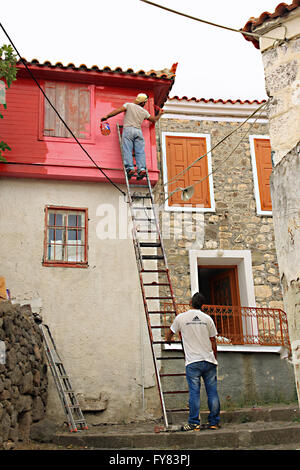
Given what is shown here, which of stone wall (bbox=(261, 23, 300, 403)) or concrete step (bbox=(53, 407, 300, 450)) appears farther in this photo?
concrete step (bbox=(53, 407, 300, 450))

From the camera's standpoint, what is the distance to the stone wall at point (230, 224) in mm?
10156

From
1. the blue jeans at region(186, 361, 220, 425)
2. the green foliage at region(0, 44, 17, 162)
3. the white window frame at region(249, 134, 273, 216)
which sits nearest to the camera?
the blue jeans at region(186, 361, 220, 425)

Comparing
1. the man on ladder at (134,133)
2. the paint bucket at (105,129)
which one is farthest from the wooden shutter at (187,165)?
the paint bucket at (105,129)

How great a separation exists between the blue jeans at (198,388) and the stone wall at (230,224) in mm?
3782

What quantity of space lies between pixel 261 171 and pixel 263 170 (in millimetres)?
53

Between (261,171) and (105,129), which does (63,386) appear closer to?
(105,129)

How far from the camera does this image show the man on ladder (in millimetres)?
9375

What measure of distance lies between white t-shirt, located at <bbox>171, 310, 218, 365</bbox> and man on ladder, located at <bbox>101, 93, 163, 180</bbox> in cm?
377

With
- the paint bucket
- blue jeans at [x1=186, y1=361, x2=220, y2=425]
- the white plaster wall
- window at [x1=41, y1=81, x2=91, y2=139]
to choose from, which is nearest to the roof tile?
window at [x1=41, y1=81, x2=91, y2=139]

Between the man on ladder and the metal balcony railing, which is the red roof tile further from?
the metal balcony railing

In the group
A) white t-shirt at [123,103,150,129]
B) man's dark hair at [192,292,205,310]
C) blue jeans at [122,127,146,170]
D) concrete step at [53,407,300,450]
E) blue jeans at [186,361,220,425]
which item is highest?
white t-shirt at [123,103,150,129]

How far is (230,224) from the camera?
10.6 metres

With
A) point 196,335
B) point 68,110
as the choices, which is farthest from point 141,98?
point 196,335
